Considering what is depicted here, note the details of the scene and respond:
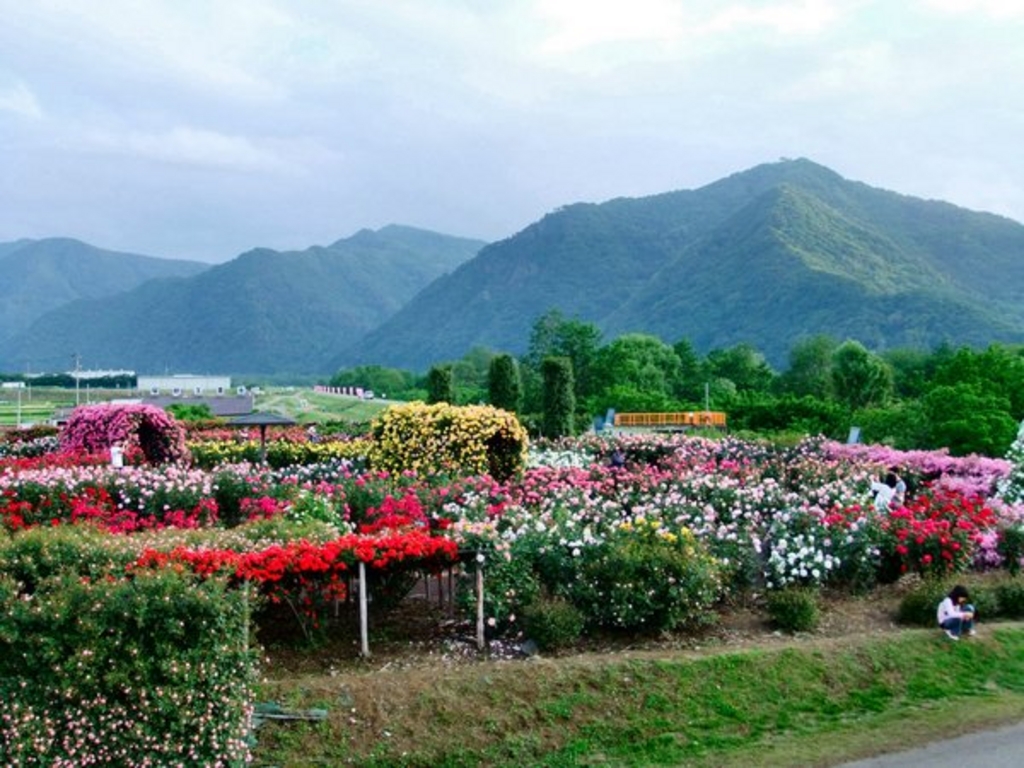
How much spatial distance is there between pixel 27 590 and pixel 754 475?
9665mm

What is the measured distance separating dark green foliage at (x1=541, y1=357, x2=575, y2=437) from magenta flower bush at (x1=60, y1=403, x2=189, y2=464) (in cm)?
1371

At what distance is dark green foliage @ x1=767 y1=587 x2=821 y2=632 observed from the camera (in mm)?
9742

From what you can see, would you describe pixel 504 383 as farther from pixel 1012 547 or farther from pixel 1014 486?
pixel 1012 547

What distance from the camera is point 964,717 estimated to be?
28.0 ft

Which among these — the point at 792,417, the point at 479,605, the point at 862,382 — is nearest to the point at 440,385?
the point at 792,417

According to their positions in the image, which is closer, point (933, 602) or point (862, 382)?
point (933, 602)

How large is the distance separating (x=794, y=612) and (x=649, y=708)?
227cm

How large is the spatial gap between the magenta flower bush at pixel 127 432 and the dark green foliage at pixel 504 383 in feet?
48.4

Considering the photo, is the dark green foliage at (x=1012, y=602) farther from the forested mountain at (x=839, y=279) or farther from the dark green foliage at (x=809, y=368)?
the forested mountain at (x=839, y=279)

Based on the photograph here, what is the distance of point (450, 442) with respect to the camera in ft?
55.8

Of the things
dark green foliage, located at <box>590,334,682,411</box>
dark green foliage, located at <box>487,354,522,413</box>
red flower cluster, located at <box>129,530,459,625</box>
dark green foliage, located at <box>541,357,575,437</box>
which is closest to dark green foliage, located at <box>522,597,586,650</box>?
red flower cluster, located at <box>129,530,459,625</box>

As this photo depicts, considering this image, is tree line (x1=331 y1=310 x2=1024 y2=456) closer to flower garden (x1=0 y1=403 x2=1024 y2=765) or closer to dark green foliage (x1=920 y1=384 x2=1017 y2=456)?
dark green foliage (x1=920 y1=384 x2=1017 y2=456)

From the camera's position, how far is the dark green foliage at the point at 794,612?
9.74 m

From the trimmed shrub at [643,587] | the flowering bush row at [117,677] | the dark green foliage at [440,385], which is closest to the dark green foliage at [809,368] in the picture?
the dark green foliage at [440,385]
